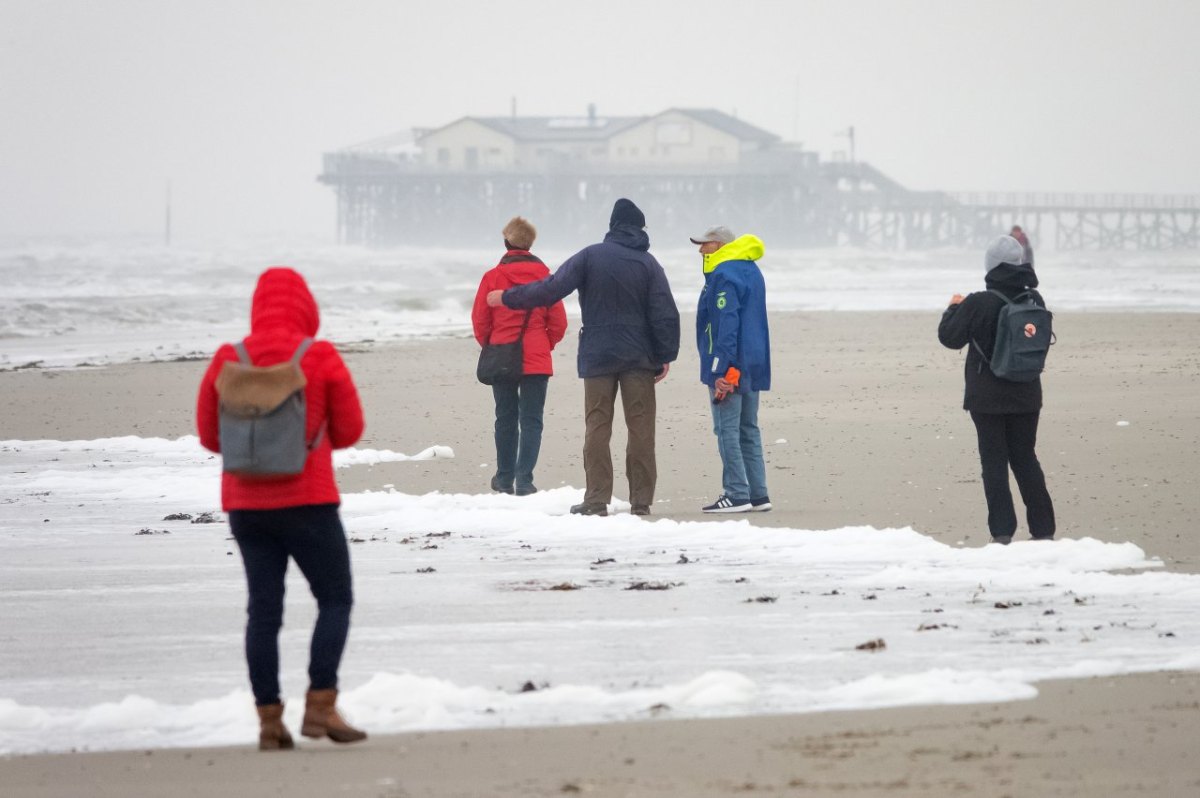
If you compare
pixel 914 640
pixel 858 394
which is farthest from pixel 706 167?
pixel 914 640

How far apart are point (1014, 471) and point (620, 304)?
2113mm

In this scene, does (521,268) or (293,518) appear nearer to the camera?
(293,518)

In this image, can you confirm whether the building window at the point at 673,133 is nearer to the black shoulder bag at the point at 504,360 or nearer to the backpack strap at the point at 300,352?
the black shoulder bag at the point at 504,360

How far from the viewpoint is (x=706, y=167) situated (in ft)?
Answer: 312

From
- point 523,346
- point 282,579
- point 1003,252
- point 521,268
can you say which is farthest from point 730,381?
point 282,579

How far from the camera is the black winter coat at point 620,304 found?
782 centimetres

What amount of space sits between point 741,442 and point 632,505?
0.66 m

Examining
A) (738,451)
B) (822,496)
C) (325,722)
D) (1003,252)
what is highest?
(1003,252)

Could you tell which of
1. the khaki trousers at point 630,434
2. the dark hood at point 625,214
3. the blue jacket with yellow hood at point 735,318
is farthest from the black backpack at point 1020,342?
the dark hood at point 625,214

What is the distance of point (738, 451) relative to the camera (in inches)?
319

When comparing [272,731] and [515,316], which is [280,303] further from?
[515,316]

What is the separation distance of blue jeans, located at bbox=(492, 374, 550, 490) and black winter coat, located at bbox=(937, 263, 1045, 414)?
262 centimetres

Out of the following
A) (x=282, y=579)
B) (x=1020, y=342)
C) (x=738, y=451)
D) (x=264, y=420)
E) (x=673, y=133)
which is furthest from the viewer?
(x=673, y=133)

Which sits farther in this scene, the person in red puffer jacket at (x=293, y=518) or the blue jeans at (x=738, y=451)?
the blue jeans at (x=738, y=451)
